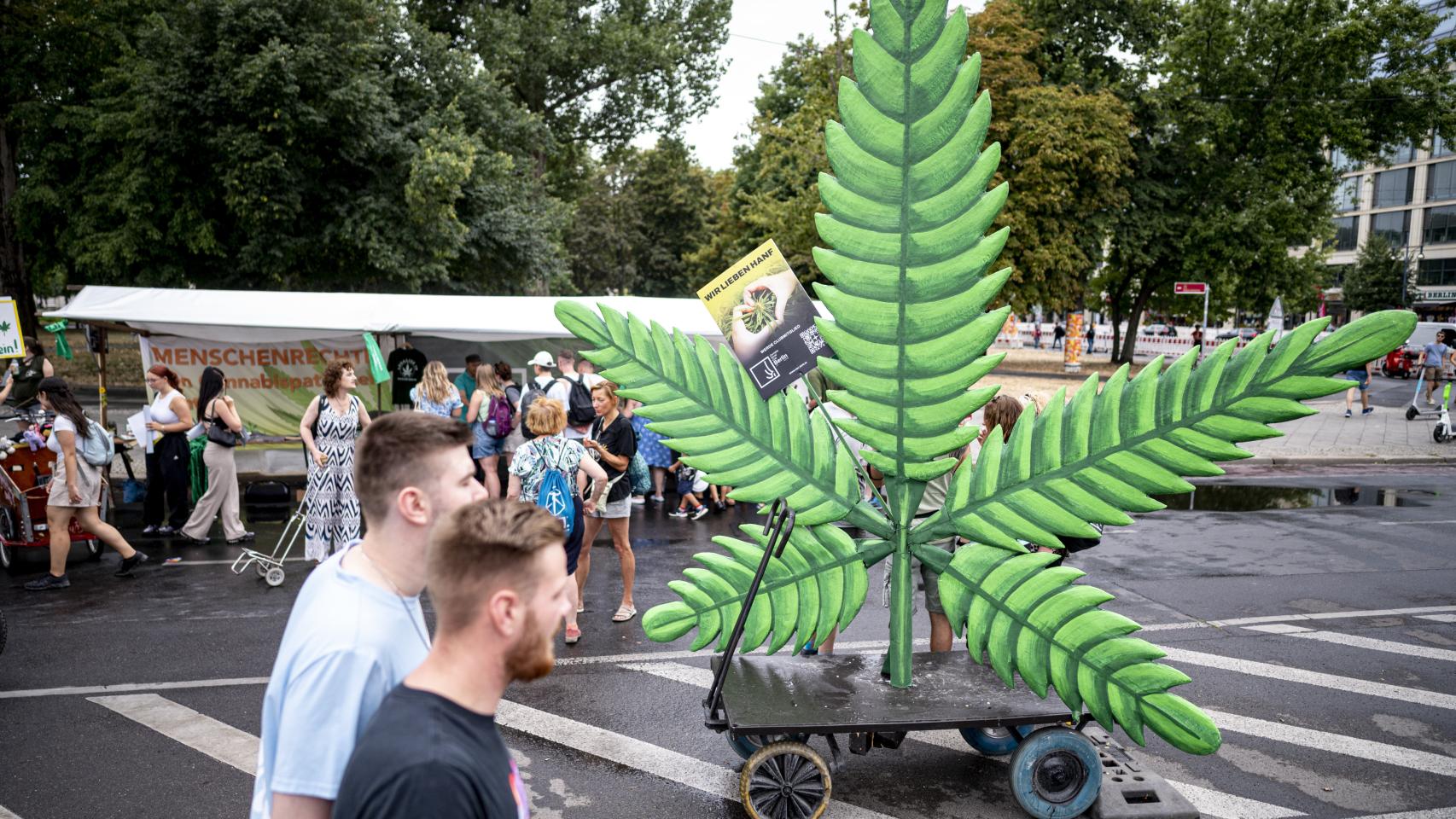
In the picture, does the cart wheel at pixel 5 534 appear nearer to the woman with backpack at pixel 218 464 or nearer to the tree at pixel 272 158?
the woman with backpack at pixel 218 464

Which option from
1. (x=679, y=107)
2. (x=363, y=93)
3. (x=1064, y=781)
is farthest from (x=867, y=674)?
(x=679, y=107)

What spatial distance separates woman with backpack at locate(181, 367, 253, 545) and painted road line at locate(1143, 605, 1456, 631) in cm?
850

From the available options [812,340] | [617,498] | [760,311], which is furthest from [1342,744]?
[617,498]

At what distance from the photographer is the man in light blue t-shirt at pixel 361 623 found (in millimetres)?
1954

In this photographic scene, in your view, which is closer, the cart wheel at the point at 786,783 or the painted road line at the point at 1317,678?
the cart wheel at the point at 786,783

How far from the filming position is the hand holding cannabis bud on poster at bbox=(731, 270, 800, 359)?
5.07 metres

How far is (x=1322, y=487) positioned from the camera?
14.2 meters

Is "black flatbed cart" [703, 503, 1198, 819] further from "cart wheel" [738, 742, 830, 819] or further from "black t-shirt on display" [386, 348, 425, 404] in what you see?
"black t-shirt on display" [386, 348, 425, 404]

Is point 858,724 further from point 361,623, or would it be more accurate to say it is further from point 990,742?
point 361,623

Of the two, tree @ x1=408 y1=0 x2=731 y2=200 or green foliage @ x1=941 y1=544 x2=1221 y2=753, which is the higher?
tree @ x1=408 y1=0 x2=731 y2=200

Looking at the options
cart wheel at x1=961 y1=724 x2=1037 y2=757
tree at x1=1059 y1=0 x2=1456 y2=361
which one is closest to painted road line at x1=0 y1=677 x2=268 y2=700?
cart wheel at x1=961 y1=724 x2=1037 y2=757

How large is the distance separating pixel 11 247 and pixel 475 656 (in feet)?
92.6

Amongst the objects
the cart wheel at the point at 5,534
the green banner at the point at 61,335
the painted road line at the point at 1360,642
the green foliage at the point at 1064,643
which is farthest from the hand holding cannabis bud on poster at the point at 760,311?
the green banner at the point at 61,335

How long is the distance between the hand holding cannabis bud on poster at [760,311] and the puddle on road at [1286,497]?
9223 millimetres
